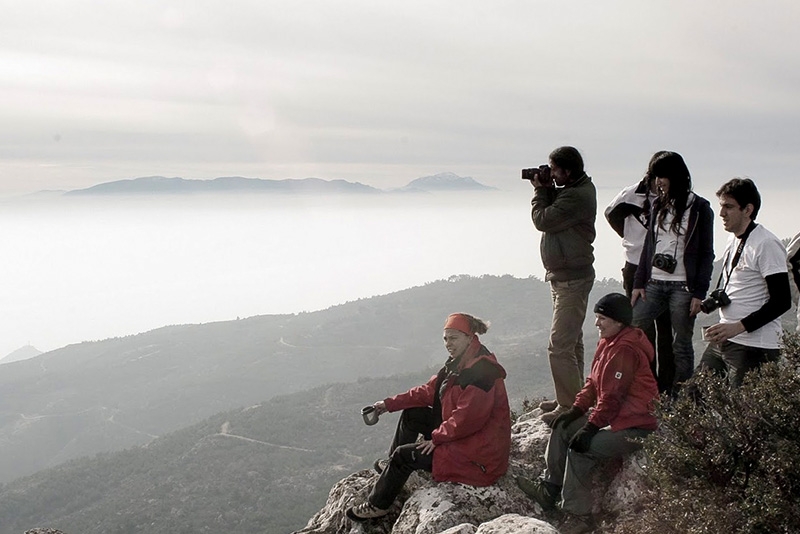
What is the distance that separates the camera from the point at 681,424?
5.41 metres

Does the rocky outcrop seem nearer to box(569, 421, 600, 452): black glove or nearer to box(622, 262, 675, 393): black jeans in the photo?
box(569, 421, 600, 452): black glove

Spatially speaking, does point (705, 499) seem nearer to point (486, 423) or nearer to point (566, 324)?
point (486, 423)

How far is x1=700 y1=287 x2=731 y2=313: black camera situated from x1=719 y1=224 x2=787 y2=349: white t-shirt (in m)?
0.04

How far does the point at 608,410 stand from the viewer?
6.26 meters

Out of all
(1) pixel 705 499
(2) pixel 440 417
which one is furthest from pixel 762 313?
(2) pixel 440 417

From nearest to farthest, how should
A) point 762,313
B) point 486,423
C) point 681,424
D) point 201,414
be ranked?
1. point 681,424
2. point 762,313
3. point 486,423
4. point 201,414

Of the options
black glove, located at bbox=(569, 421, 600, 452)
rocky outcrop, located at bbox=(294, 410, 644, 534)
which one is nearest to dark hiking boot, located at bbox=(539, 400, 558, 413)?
rocky outcrop, located at bbox=(294, 410, 644, 534)

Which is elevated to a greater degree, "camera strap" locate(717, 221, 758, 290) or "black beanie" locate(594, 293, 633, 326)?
"camera strap" locate(717, 221, 758, 290)

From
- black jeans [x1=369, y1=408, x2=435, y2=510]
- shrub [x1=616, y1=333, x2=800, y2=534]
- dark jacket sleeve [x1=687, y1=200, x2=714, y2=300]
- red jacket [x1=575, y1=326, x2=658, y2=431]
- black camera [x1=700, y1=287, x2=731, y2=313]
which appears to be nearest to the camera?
shrub [x1=616, y1=333, x2=800, y2=534]

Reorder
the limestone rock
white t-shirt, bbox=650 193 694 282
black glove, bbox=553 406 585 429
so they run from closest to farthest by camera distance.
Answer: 1. the limestone rock
2. black glove, bbox=553 406 585 429
3. white t-shirt, bbox=650 193 694 282

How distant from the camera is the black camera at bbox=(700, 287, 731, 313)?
6.55 m

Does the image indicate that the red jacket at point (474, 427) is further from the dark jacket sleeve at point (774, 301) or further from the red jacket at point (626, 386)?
the dark jacket sleeve at point (774, 301)

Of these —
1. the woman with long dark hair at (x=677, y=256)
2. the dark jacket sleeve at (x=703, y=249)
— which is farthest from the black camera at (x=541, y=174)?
the dark jacket sleeve at (x=703, y=249)

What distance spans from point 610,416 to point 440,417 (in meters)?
2.09
